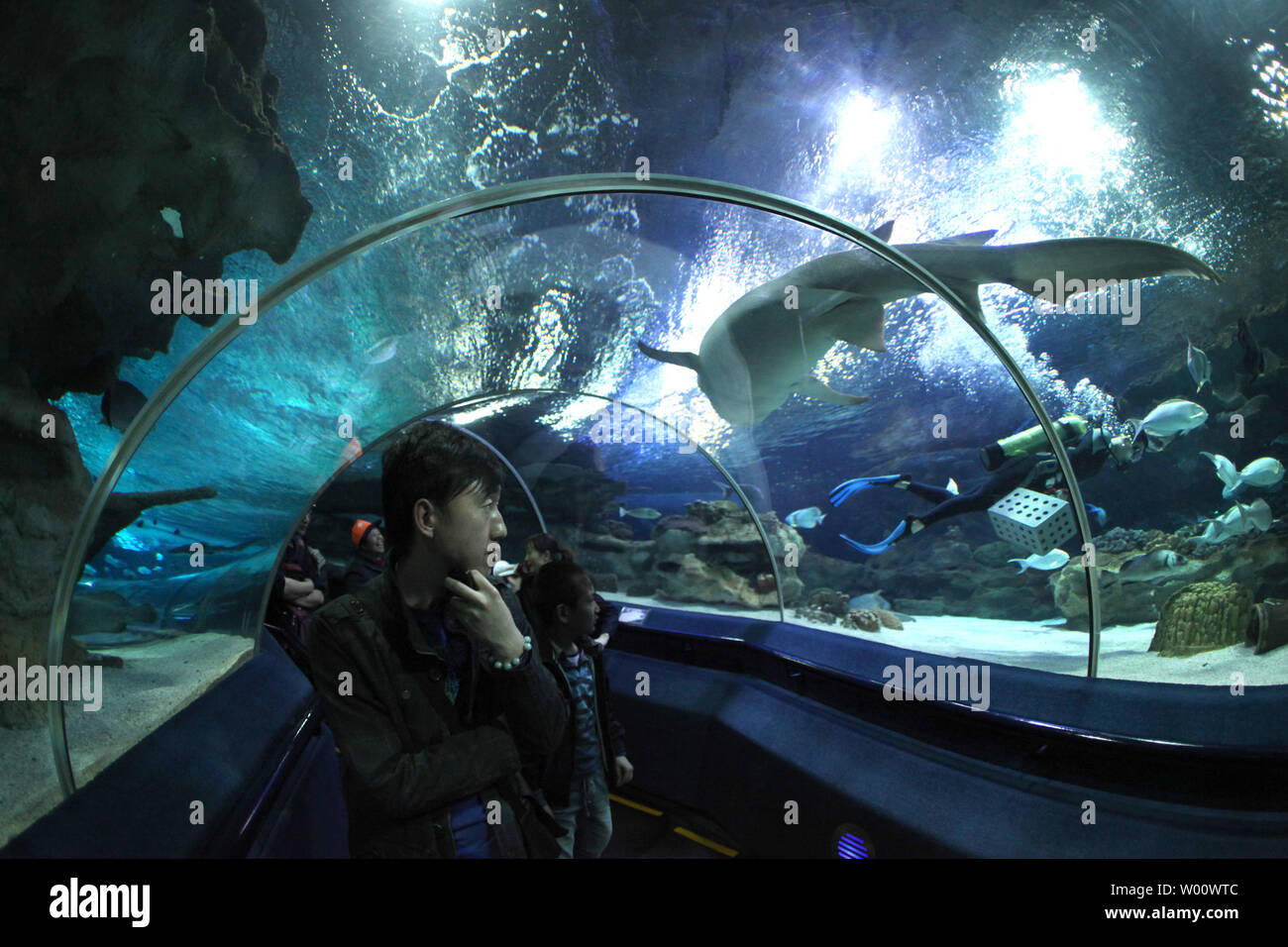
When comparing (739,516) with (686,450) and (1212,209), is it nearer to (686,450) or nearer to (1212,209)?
(686,450)

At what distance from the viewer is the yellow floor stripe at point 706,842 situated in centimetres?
272

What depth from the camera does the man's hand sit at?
1.13 meters

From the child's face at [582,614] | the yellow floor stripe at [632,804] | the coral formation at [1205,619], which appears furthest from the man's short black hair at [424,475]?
the coral formation at [1205,619]

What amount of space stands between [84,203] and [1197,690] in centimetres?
526

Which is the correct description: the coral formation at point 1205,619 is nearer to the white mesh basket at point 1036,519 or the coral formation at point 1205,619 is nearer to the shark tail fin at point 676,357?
the white mesh basket at point 1036,519

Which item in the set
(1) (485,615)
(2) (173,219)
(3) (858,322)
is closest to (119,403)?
(2) (173,219)

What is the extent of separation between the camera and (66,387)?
333 cm

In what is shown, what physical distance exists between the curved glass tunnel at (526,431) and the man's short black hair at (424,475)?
2083mm

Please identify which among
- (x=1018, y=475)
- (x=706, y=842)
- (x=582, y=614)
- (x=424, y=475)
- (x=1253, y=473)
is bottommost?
(x=706, y=842)

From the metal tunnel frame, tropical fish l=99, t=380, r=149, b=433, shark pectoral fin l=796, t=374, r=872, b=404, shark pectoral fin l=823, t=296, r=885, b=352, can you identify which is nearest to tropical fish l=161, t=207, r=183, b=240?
tropical fish l=99, t=380, r=149, b=433

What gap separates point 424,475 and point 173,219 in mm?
3043

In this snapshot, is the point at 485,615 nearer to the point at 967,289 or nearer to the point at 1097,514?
the point at 967,289

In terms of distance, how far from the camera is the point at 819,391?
4.51m
